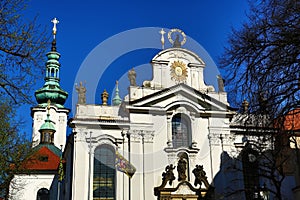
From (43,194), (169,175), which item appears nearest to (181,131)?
(169,175)

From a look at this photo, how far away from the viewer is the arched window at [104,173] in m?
23.5

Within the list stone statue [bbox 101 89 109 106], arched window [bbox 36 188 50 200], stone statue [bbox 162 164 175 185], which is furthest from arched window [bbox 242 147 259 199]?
arched window [bbox 36 188 50 200]

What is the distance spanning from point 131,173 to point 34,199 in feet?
41.1

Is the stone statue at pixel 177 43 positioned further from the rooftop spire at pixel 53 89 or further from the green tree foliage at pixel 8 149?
the rooftop spire at pixel 53 89

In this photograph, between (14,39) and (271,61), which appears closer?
(14,39)

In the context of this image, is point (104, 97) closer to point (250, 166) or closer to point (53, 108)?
point (250, 166)

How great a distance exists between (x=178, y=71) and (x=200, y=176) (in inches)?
297

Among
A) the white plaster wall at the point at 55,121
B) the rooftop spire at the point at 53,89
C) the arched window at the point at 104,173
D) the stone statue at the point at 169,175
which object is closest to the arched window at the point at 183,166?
the stone statue at the point at 169,175

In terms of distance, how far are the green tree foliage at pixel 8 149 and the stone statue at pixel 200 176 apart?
10152 mm

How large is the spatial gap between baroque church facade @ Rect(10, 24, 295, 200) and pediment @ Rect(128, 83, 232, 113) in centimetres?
7

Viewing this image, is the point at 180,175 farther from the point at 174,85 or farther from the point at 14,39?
the point at 14,39

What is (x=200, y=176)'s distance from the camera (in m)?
24.0

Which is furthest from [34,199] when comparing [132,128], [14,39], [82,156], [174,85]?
[14,39]

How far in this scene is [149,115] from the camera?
25.0m
